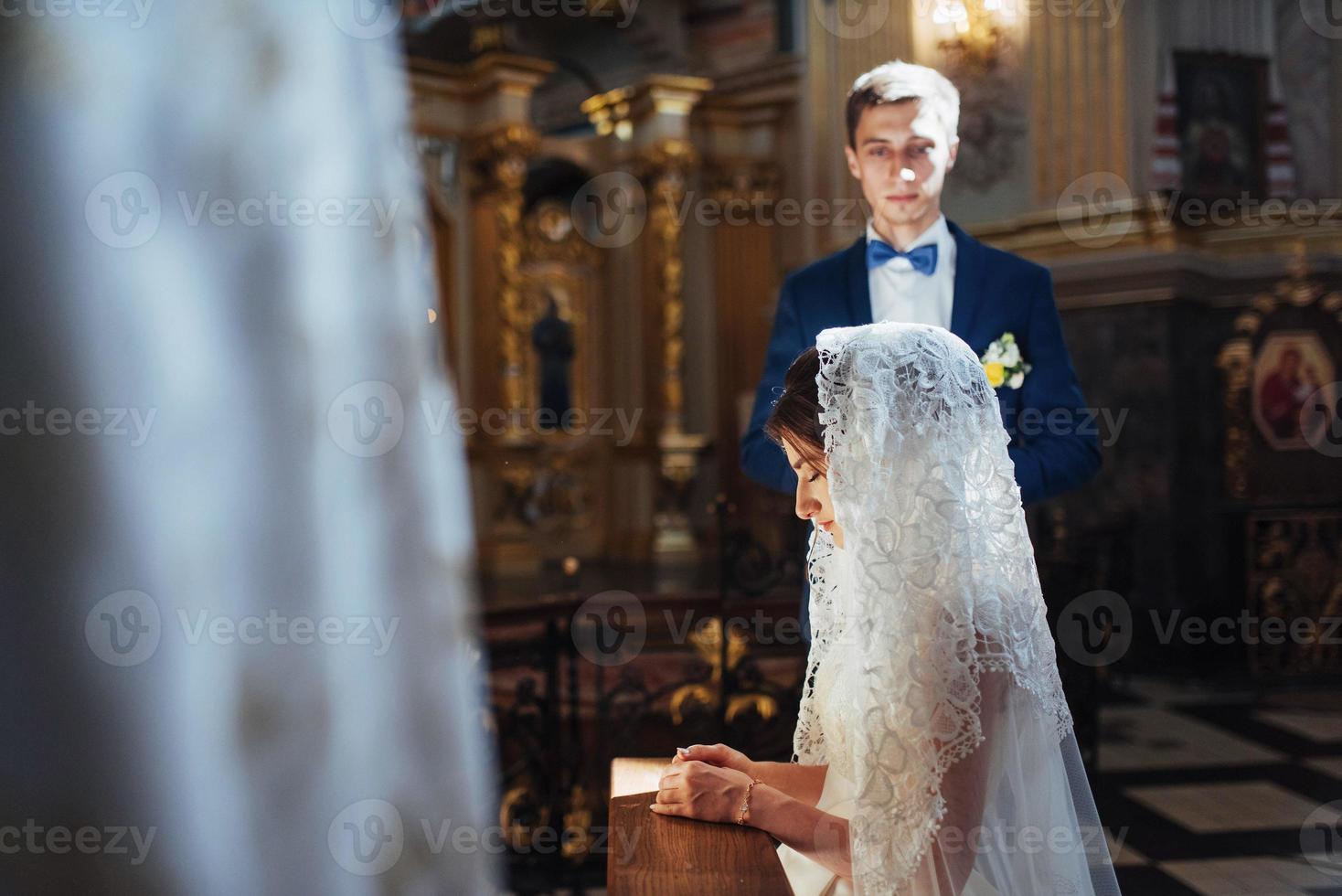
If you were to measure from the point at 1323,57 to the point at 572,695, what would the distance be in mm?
7269

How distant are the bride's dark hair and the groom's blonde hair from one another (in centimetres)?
86

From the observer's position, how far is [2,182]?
24.8 inches

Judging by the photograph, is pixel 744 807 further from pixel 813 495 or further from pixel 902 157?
pixel 902 157

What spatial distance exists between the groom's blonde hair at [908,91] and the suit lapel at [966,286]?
228 mm

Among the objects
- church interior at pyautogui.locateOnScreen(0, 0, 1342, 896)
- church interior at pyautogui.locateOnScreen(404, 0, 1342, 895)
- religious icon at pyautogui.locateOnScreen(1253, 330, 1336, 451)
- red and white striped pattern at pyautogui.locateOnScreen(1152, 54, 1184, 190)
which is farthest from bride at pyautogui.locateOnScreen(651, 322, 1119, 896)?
red and white striped pattern at pyautogui.locateOnScreen(1152, 54, 1184, 190)

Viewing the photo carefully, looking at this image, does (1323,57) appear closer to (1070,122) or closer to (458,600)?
(1070,122)

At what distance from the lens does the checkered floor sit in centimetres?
401

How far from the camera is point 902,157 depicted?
250 centimetres

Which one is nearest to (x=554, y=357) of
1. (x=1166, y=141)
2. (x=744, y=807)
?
(x=1166, y=141)

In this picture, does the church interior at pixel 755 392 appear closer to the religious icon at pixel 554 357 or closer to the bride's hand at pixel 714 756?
the religious icon at pixel 554 357

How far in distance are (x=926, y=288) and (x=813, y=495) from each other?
0.95 metres

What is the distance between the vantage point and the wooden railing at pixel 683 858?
156 cm

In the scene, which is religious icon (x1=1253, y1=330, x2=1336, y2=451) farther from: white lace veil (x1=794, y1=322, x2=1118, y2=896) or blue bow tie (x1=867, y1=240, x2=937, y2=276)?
white lace veil (x1=794, y1=322, x2=1118, y2=896)

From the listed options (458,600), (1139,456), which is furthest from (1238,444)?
(458,600)
